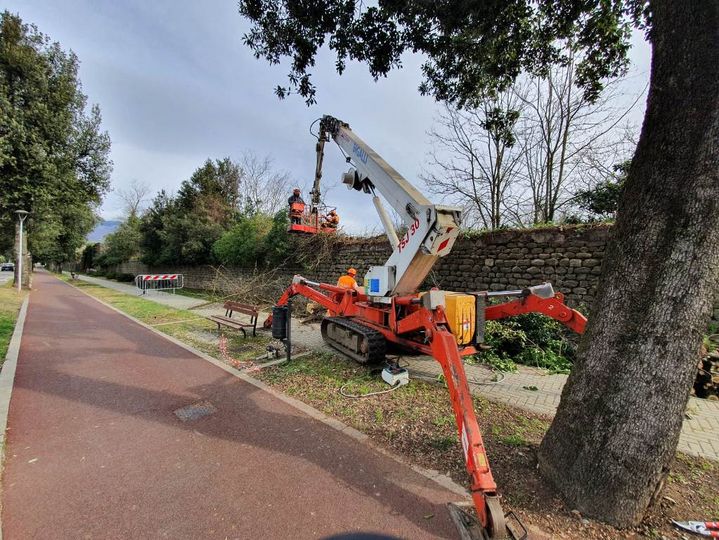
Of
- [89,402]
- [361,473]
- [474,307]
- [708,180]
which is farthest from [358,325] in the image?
[708,180]

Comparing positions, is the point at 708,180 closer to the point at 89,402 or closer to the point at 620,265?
the point at 620,265

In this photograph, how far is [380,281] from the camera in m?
5.73

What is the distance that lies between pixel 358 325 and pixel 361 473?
11.2 feet

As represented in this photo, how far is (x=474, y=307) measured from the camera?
507 cm

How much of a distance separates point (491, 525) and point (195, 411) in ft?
12.4

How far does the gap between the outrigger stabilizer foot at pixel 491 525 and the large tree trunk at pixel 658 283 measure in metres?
0.74

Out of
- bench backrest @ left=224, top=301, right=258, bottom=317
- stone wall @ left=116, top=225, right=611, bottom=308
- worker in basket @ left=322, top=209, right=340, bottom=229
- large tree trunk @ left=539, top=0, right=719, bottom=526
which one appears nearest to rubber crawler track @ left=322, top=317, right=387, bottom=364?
bench backrest @ left=224, top=301, right=258, bottom=317

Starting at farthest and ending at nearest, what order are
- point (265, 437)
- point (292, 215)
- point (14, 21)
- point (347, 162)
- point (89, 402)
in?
point (14, 21) → point (292, 215) → point (347, 162) → point (89, 402) → point (265, 437)

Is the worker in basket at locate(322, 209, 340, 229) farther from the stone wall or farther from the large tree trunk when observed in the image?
the large tree trunk

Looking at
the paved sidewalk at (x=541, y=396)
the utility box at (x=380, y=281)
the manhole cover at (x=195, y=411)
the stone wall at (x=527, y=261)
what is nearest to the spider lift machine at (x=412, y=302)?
the utility box at (x=380, y=281)

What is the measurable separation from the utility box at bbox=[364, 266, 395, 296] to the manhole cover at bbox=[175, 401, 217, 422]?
2.91 metres

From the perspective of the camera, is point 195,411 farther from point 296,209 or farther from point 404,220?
point 296,209

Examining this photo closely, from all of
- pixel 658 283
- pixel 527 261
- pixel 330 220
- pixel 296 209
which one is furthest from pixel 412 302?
pixel 330 220

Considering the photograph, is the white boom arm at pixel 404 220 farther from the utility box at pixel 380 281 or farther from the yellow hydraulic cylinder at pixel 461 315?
the yellow hydraulic cylinder at pixel 461 315
